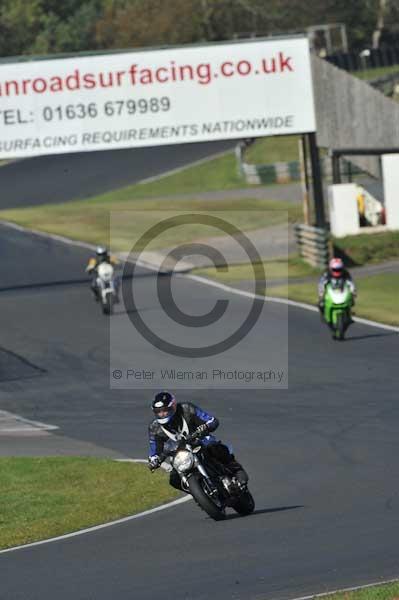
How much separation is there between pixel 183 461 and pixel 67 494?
3.79 m

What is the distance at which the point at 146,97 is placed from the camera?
38938 millimetres

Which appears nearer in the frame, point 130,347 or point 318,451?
point 318,451

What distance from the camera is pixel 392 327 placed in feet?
92.4

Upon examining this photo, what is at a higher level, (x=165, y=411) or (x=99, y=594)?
(x=165, y=411)

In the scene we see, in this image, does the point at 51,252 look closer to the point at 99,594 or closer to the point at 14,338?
the point at 14,338

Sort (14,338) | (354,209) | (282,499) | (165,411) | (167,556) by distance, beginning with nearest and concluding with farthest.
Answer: (167,556)
(165,411)
(282,499)
(14,338)
(354,209)

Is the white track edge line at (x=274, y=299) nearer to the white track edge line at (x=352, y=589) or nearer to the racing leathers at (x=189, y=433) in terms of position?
the racing leathers at (x=189, y=433)

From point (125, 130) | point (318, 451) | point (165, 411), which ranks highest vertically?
point (125, 130)

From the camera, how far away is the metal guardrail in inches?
1519

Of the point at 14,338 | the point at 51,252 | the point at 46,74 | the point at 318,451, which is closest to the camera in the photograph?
the point at 318,451

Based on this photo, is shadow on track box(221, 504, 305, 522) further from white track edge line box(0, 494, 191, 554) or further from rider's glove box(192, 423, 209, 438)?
white track edge line box(0, 494, 191, 554)

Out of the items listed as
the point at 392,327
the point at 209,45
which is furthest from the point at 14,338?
the point at 209,45

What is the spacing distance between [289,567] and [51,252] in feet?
127

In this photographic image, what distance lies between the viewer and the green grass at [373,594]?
981 cm
